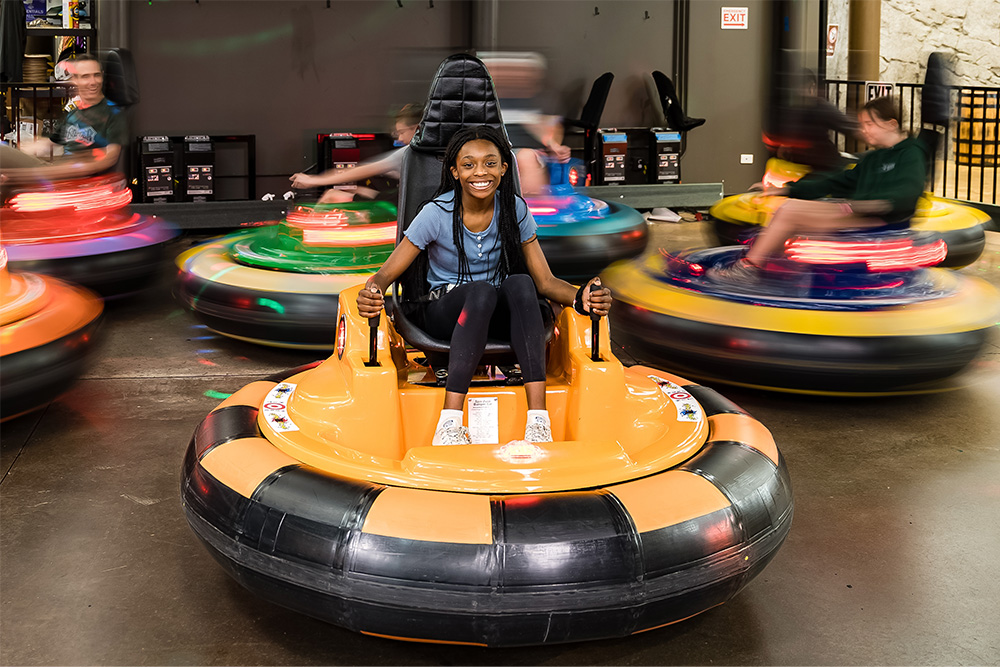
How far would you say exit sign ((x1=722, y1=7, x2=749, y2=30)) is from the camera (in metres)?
8.13

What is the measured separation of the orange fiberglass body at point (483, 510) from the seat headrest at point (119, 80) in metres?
3.03

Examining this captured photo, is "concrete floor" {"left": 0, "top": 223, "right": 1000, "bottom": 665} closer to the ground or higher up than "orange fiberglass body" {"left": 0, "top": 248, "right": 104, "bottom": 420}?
closer to the ground

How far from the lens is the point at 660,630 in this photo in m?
1.94

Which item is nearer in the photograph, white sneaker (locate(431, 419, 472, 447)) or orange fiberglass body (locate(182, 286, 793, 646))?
orange fiberglass body (locate(182, 286, 793, 646))

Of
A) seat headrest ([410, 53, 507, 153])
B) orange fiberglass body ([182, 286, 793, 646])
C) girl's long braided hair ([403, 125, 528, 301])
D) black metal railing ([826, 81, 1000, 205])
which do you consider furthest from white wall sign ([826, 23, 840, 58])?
orange fiberglass body ([182, 286, 793, 646])

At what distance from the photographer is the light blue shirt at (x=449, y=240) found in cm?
234

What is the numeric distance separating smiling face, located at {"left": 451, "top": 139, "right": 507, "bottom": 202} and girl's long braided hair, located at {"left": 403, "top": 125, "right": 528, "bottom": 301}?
4 cm

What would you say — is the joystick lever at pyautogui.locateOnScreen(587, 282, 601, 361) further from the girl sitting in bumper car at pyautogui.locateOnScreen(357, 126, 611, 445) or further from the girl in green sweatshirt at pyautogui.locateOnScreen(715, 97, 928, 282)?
Result: the girl in green sweatshirt at pyautogui.locateOnScreen(715, 97, 928, 282)

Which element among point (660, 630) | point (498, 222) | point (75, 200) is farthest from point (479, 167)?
point (75, 200)

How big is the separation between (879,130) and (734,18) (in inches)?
195

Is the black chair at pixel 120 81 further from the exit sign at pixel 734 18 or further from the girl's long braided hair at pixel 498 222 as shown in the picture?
the exit sign at pixel 734 18

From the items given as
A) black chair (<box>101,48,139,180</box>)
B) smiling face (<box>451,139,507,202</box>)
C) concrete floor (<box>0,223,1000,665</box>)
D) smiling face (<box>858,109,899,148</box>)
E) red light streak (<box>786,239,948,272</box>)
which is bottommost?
concrete floor (<box>0,223,1000,665</box>)

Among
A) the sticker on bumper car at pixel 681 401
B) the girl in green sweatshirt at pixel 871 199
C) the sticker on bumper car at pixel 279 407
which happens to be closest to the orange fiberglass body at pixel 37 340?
the sticker on bumper car at pixel 279 407

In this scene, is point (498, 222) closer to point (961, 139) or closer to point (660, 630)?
point (660, 630)
